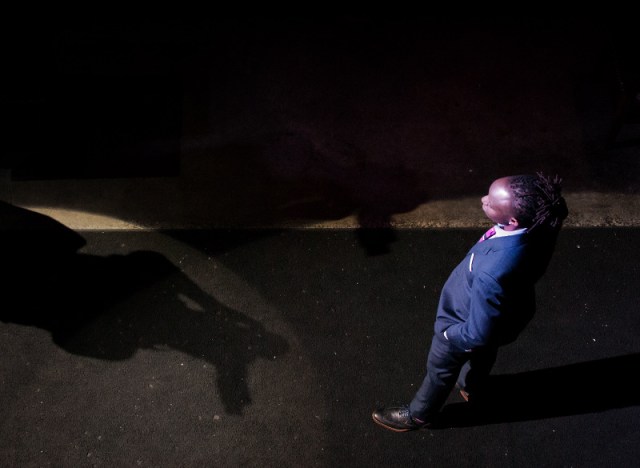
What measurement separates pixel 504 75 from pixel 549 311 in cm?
279

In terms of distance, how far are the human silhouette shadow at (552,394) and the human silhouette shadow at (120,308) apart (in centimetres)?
161

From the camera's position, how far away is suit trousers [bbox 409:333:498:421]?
3021mm

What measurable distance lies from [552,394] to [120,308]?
3.67 m

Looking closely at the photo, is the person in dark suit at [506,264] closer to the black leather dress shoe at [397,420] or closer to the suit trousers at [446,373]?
the suit trousers at [446,373]

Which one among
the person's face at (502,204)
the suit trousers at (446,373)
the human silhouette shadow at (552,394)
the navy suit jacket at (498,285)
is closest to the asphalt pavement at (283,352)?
the human silhouette shadow at (552,394)

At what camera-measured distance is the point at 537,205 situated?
2492 mm

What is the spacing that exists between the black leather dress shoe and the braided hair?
1.82 meters

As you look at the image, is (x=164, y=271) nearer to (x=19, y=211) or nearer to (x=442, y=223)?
(x=19, y=211)

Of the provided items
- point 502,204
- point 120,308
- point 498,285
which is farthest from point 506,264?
point 120,308

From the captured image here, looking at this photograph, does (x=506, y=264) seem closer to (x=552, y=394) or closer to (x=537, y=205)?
(x=537, y=205)

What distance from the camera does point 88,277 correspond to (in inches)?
185

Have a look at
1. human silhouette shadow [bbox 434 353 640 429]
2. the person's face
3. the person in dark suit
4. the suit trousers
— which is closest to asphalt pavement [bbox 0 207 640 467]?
human silhouette shadow [bbox 434 353 640 429]

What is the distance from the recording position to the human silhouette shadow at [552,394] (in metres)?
3.84

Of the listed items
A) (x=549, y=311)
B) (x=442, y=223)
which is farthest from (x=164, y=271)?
(x=549, y=311)
